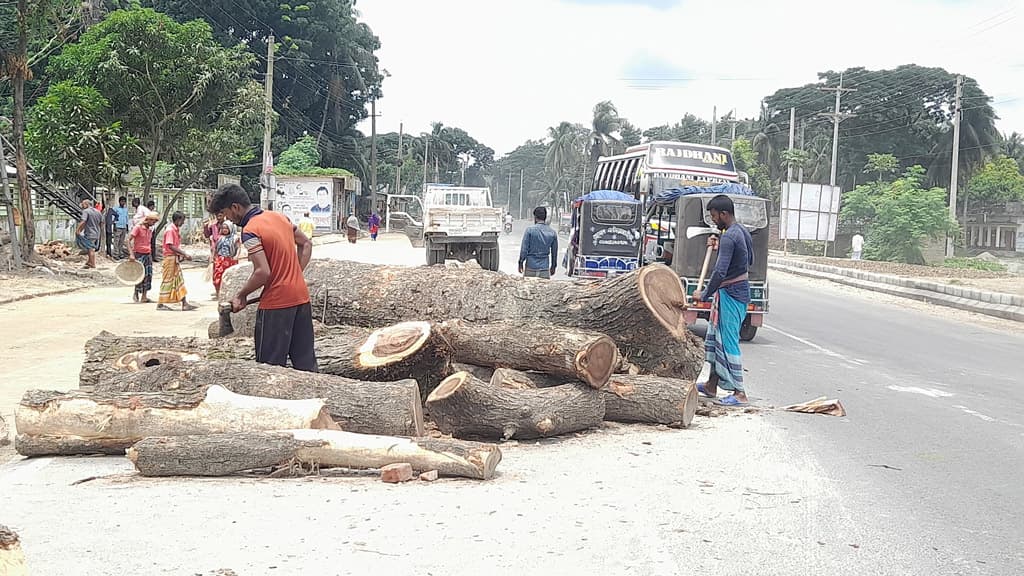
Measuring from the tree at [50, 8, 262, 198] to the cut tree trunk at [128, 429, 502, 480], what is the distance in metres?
20.0

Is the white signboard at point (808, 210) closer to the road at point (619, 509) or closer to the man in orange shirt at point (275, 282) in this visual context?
the road at point (619, 509)

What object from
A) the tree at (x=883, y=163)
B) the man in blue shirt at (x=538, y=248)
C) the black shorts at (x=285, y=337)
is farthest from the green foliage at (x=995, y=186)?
the black shorts at (x=285, y=337)

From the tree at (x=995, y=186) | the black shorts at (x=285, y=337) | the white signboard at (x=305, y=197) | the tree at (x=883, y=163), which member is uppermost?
the tree at (x=883, y=163)

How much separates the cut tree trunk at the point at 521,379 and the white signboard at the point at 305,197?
3817 centimetres

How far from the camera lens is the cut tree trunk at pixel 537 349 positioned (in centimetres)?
705

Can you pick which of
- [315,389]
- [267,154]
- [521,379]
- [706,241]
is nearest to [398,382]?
[315,389]

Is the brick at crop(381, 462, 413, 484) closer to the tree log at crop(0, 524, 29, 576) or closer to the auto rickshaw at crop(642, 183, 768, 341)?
the tree log at crop(0, 524, 29, 576)

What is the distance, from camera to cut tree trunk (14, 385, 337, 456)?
239 inches

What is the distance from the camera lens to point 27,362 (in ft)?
32.9

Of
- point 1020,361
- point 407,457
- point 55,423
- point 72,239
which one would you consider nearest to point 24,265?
point 72,239

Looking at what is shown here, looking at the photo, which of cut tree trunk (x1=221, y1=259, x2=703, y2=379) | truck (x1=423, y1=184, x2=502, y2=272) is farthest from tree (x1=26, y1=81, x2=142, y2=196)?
cut tree trunk (x1=221, y1=259, x2=703, y2=379)

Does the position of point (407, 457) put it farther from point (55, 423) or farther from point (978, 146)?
point (978, 146)

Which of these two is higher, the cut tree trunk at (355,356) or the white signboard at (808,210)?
the white signboard at (808,210)

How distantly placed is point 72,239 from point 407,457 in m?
25.5
